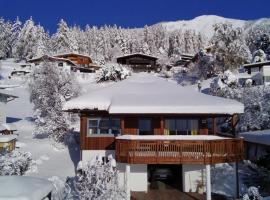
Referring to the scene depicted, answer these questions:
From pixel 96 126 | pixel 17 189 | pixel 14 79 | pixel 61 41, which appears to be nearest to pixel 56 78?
pixel 96 126

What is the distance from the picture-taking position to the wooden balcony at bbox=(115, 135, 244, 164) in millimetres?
19562

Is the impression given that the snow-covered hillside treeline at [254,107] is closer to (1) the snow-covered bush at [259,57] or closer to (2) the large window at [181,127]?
(2) the large window at [181,127]

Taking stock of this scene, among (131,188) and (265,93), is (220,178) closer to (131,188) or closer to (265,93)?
(131,188)

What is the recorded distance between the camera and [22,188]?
31.7 feet

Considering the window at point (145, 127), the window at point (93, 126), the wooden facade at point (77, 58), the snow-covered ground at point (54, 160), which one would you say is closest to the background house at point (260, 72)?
the snow-covered ground at point (54, 160)

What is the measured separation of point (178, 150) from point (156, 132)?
3.68m

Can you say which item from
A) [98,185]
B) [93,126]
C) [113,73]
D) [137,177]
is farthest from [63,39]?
[98,185]

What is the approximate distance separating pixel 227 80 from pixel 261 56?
85.7 ft

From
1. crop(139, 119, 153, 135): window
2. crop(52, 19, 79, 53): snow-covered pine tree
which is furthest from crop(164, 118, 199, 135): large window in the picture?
crop(52, 19, 79, 53): snow-covered pine tree

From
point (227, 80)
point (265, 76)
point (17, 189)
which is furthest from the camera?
point (265, 76)

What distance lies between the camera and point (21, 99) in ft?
184

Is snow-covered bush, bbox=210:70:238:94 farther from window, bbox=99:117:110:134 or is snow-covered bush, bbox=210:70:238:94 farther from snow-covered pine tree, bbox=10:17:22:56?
snow-covered pine tree, bbox=10:17:22:56

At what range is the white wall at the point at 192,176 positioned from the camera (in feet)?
70.5

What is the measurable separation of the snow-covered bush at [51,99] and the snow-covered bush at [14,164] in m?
9.82
